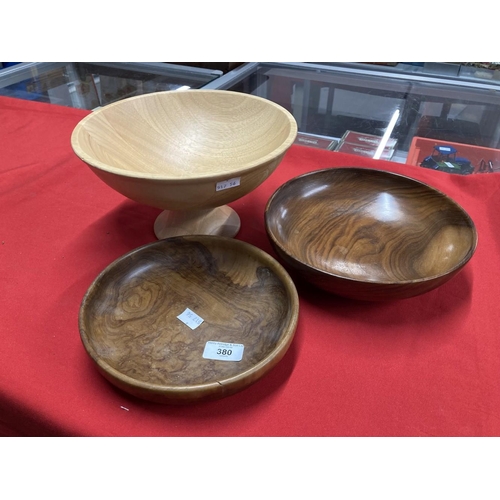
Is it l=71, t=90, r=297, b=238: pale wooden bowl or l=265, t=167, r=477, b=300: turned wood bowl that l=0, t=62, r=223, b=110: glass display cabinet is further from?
l=265, t=167, r=477, b=300: turned wood bowl

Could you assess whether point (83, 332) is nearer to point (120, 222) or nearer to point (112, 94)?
point (120, 222)

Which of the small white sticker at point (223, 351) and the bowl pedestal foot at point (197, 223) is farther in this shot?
the bowl pedestal foot at point (197, 223)

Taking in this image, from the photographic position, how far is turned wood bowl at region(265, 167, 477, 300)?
576 millimetres

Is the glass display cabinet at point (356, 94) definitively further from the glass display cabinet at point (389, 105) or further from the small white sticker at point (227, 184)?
the small white sticker at point (227, 184)

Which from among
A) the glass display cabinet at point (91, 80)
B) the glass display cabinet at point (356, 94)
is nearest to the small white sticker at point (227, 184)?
the glass display cabinet at point (356, 94)

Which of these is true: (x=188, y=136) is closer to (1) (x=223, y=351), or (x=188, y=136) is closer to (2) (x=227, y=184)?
(2) (x=227, y=184)

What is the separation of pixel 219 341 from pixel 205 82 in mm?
955

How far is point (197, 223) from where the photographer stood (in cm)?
72

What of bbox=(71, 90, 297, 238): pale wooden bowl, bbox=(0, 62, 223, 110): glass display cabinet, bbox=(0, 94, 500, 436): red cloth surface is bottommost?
bbox=(0, 94, 500, 436): red cloth surface

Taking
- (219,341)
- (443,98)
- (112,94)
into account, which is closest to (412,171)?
(443,98)

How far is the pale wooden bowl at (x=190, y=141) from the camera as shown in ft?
2.06

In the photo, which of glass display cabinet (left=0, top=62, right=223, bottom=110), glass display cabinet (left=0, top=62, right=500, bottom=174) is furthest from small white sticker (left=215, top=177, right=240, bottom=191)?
glass display cabinet (left=0, top=62, right=223, bottom=110)

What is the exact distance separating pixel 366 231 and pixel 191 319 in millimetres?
334

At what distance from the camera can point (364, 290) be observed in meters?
0.54
